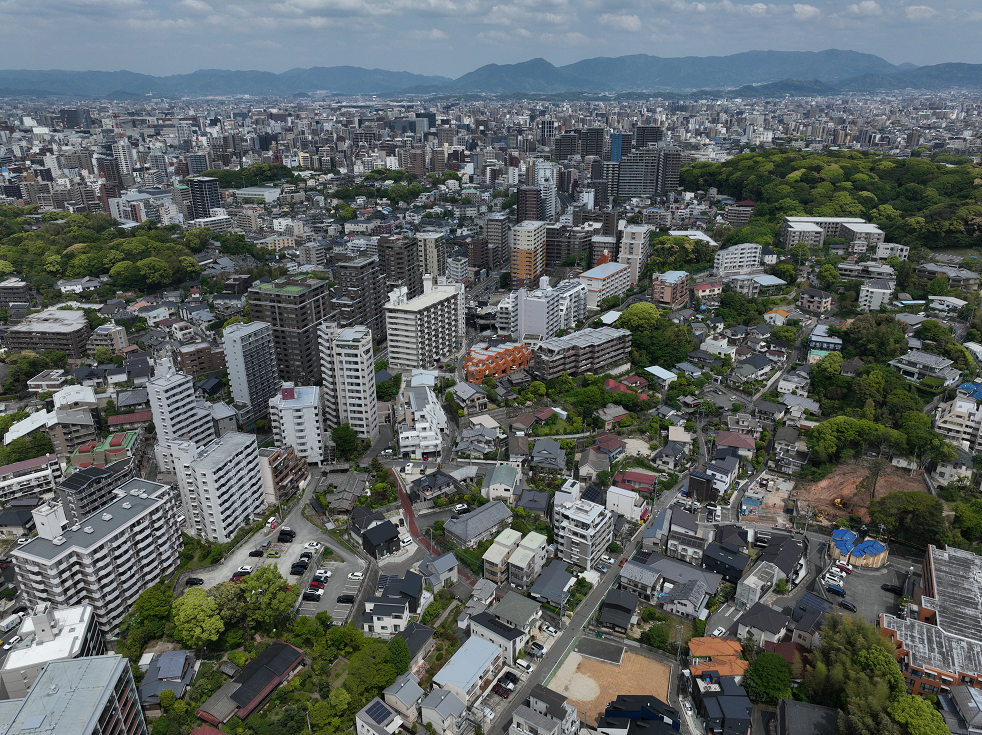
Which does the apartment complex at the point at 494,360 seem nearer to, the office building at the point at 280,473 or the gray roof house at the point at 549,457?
the gray roof house at the point at 549,457

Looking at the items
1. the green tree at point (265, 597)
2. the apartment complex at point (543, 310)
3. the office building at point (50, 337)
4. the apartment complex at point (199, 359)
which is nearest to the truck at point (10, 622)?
the green tree at point (265, 597)

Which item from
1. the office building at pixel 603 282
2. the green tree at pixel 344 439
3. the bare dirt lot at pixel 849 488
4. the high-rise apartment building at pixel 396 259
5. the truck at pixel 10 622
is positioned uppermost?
the high-rise apartment building at pixel 396 259

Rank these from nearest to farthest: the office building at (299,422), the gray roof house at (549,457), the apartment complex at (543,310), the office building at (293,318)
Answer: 1. the office building at (299,422)
2. the gray roof house at (549,457)
3. the office building at (293,318)
4. the apartment complex at (543,310)

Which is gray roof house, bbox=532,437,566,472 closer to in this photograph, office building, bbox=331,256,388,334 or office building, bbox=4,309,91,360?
office building, bbox=331,256,388,334

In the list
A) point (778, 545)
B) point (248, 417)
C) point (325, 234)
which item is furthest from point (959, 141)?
point (248, 417)

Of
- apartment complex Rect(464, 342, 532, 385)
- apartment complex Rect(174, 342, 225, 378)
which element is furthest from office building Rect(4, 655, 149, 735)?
apartment complex Rect(174, 342, 225, 378)

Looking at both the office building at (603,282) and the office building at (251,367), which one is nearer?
the office building at (251,367)
